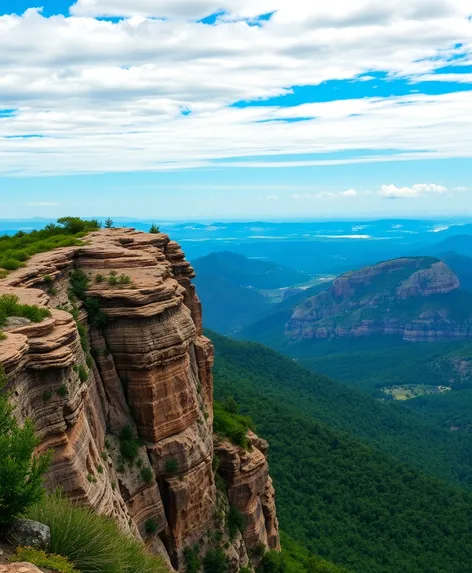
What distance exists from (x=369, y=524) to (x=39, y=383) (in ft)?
214

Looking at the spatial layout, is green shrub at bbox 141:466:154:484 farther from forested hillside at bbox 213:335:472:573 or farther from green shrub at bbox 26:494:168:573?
forested hillside at bbox 213:335:472:573

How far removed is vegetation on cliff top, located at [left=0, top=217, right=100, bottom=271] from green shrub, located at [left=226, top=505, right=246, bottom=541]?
65.8ft

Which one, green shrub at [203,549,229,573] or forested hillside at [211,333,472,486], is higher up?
green shrub at [203,549,229,573]

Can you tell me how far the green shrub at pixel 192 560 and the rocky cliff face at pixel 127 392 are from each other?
1.23 ft

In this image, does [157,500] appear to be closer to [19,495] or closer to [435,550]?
[19,495]

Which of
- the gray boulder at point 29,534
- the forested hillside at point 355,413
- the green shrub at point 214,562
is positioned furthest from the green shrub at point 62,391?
the forested hillside at point 355,413

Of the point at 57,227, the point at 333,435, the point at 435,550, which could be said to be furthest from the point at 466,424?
the point at 57,227

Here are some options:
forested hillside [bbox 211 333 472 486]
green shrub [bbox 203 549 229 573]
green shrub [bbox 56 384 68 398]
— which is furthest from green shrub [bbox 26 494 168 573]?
forested hillside [bbox 211 333 472 486]

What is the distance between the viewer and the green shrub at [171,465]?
33.2 metres

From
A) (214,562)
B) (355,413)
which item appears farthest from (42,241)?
(355,413)

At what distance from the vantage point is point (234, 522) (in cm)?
4053

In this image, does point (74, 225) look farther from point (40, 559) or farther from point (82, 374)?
point (40, 559)

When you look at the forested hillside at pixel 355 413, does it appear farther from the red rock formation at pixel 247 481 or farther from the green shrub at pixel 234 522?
the green shrub at pixel 234 522

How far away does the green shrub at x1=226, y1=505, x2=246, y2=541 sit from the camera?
39656mm
